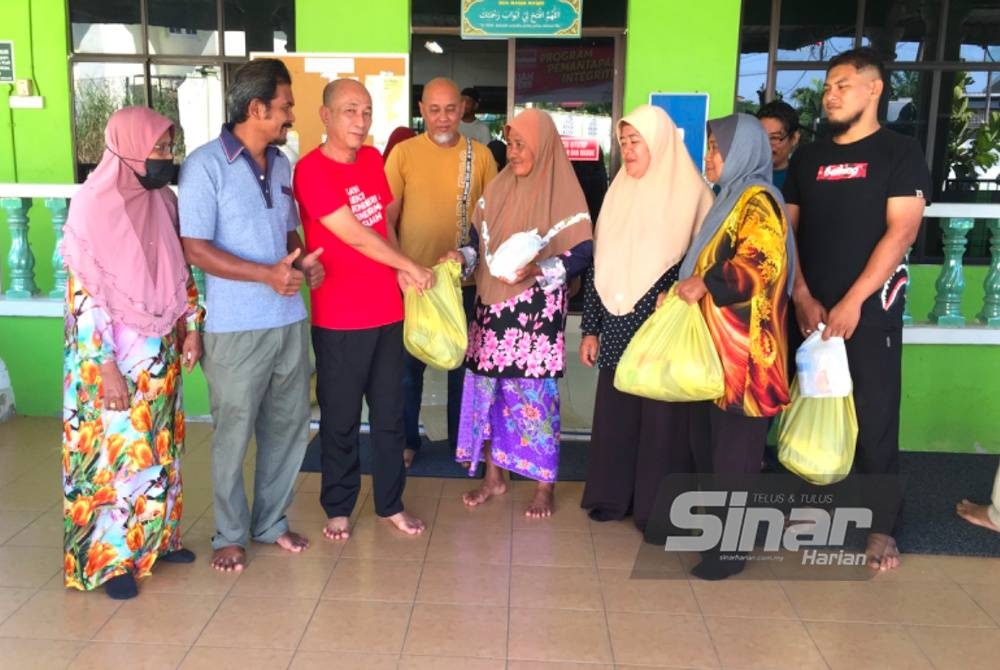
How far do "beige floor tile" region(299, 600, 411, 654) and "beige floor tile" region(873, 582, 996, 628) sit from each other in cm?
150

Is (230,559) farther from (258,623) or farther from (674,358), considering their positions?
(674,358)

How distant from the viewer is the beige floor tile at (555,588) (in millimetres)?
2648

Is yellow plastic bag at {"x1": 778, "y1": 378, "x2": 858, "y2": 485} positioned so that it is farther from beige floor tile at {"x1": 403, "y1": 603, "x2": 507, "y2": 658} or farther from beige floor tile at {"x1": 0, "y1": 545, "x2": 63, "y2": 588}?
beige floor tile at {"x1": 0, "y1": 545, "x2": 63, "y2": 588}

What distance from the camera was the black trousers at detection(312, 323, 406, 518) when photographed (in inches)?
115

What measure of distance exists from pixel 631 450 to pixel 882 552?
36.1 inches

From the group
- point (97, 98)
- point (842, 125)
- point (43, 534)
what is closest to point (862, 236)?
point (842, 125)

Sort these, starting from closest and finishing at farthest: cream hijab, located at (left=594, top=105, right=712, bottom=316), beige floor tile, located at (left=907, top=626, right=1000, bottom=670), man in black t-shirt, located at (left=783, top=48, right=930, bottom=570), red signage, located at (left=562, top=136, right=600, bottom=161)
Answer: beige floor tile, located at (left=907, top=626, right=1000, bottom=670)
man in black t-shirt, located at (left=783, top=48, right=930, bottom=570)
cream hijab, located at (left=594, top=105, right=712, bottom=316)
red signage, located at (left=562, top=136, right=600, bottom=161)

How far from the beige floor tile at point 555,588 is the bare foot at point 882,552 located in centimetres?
97

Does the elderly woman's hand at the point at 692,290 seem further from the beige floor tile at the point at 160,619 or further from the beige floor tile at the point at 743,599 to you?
the beige floor tile at the point at 160,619

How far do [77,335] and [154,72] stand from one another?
2.71 m

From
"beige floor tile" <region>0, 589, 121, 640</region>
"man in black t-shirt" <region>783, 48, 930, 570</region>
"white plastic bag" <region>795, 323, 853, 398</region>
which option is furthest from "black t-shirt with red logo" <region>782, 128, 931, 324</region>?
"beige floor tile" <region>0, 589, 121, 640</region>

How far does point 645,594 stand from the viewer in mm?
2715

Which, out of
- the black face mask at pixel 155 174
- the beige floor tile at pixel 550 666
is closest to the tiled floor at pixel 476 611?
the beige floor tile at pixel 550 666

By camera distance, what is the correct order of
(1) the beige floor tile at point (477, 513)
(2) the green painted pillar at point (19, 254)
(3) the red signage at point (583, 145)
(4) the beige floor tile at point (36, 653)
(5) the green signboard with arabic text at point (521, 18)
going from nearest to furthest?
(4) the beige floor tile at point (36, 653)
(1) the beige floor tile at point (477, 513)
(2) the green painted pillar at point (19, 254)
(5) the green signboard with arabic text at point (521, 18)
(3) the red signage at point (583, 145)
